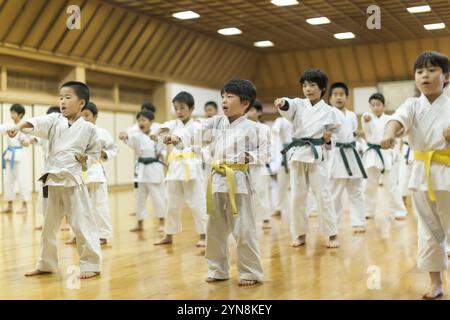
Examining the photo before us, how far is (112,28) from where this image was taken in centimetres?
1129

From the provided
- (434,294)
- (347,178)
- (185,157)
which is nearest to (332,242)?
(347,178)

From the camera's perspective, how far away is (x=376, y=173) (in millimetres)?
6984

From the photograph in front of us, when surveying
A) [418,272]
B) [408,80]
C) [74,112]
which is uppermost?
[408,80]

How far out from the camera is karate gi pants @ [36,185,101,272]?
3.86 m

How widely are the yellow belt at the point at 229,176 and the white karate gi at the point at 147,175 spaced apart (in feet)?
8.62

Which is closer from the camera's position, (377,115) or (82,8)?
(377,115)

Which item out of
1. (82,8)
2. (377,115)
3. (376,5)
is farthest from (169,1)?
(377,115)

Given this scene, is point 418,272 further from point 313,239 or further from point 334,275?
point 313,239

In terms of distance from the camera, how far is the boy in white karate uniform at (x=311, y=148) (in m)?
4.97

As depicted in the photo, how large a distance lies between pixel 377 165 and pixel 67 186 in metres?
→ 4.35

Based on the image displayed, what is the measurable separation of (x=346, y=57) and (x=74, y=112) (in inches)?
499

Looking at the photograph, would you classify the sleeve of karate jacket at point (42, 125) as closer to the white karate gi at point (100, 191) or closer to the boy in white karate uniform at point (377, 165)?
the white karate gi at point (100, 191)

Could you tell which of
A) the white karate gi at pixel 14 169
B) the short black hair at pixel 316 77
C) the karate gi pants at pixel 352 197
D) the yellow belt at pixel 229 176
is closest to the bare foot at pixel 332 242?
the karate gi pants at pixel 352 197
